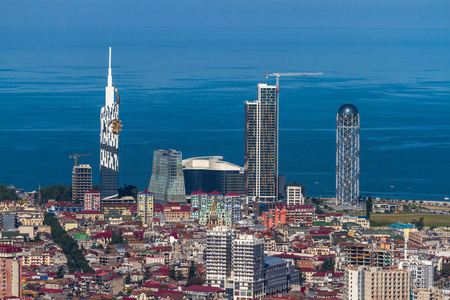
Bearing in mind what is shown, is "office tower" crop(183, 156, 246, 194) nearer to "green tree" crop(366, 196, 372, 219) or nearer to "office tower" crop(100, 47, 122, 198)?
"office tower" crop(100, 47, 122, 198)

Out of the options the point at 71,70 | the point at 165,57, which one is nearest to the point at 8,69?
the point at 71,70

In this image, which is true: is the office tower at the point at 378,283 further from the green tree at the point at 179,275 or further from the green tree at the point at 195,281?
the green tree at the point at 179,275

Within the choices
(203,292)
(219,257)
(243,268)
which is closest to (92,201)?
(219,257)

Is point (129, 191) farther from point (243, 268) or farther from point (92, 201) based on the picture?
point (243, 268)

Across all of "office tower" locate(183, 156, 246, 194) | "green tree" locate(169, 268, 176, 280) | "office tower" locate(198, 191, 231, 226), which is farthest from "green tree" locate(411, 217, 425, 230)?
"green tree" locate(169, 268, 176, 280)

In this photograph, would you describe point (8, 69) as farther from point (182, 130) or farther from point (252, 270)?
point (252, 270)
